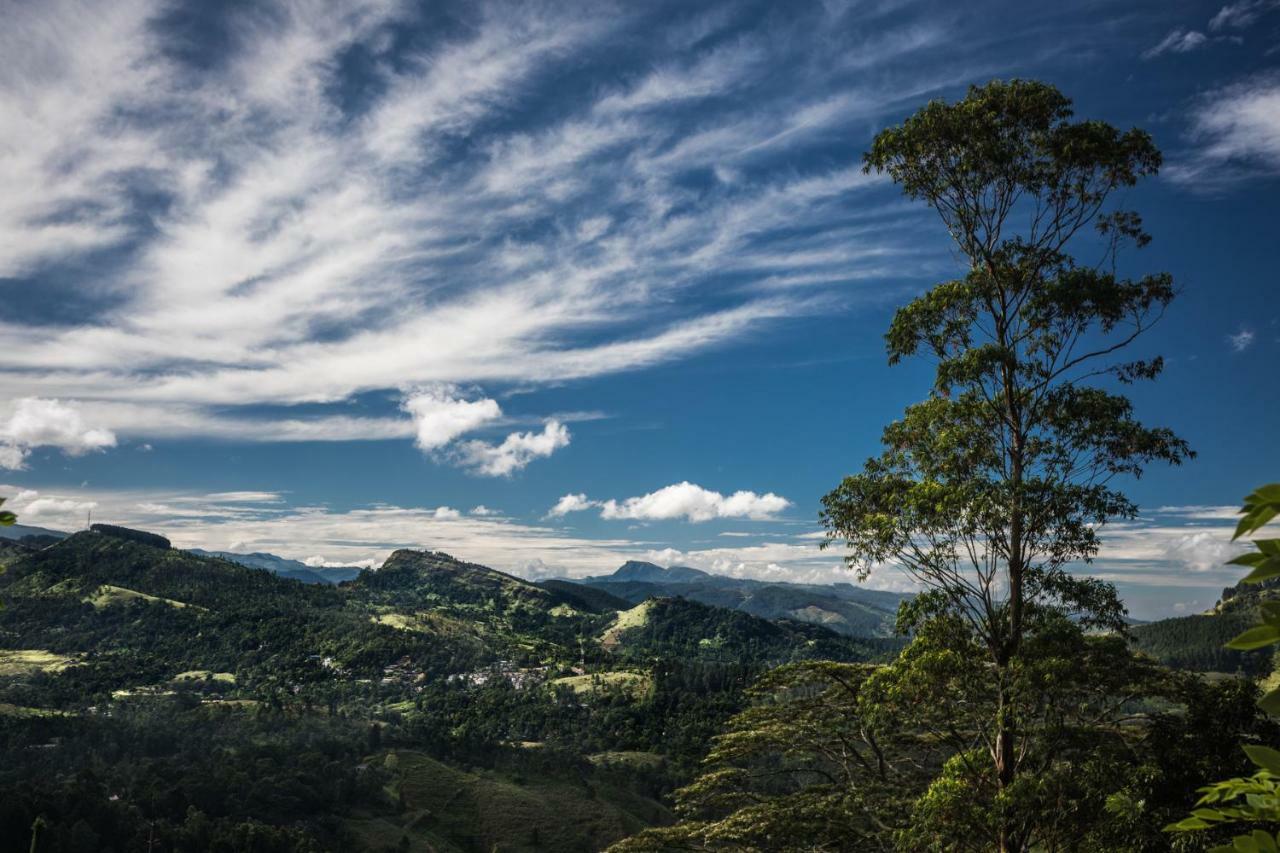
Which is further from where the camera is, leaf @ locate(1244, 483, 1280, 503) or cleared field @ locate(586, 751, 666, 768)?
cleared field @ locate(586, 751, 666, 768)

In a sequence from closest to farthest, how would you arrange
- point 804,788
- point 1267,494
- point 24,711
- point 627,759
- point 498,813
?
1. point 1267,494
2. point 804,788
3. point 498,813
4. point 627,759
5. point 24,711

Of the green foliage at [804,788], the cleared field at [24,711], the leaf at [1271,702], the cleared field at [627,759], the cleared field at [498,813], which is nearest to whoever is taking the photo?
the leaf at [1271,702]

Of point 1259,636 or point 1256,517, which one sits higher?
point 1256,517

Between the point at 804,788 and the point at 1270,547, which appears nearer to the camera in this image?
the point at 1270,547

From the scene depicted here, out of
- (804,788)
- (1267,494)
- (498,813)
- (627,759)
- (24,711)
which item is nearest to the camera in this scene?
(1267,494)

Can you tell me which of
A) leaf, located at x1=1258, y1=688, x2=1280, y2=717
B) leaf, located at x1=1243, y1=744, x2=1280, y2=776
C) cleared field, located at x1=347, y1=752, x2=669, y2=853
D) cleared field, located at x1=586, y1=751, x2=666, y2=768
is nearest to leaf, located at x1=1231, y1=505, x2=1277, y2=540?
leaf, located at x1=1258, y1=688, x2=1280, y2=717

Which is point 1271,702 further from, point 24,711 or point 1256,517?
point 24,711

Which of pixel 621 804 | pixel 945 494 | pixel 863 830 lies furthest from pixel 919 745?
pixel 621 804

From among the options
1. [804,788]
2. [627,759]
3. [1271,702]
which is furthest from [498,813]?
[1271,702]

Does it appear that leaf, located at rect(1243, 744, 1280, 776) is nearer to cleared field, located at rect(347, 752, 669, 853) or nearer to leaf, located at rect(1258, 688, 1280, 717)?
leaf, located at rect(1258, 688, 1280, 717)

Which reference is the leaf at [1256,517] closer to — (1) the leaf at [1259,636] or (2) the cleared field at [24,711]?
(1) the leaf at [1259,636]

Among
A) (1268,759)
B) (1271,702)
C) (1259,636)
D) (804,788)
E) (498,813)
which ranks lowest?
(498,813)

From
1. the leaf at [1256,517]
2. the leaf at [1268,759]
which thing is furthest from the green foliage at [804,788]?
the leaf at [1256,517]

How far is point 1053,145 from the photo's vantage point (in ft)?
66.3
